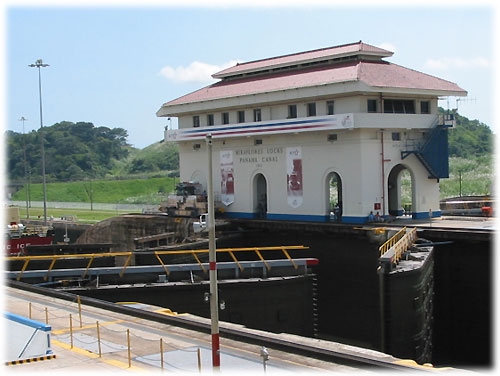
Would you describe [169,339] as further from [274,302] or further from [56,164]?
[56,164]

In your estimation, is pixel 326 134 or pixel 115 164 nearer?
pixel 326 134

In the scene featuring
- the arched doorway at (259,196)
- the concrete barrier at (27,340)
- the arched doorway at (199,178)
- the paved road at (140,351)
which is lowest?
the paved road at (140,351)

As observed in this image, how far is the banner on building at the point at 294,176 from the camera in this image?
4119 cm

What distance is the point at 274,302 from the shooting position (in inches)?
1174

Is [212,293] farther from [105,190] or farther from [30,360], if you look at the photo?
[105,190]

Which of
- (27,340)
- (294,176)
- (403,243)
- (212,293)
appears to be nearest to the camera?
(212,293)

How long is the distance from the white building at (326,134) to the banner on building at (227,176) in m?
0.06

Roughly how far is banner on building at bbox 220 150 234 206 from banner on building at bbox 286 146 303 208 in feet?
16.6

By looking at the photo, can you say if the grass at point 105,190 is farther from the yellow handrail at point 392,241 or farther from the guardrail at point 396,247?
the guardrail at point 396,247

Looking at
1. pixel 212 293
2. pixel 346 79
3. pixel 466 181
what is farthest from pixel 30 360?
pixel 466 181

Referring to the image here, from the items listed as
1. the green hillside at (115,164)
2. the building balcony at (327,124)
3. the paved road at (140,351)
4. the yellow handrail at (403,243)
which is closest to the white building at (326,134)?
the building balcony at (327,124)

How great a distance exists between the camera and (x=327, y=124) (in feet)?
→ 126

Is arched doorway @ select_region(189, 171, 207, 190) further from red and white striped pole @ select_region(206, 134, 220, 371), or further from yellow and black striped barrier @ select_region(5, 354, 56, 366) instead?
red and white striped pole @ select_region(206, 134, 220, 371)

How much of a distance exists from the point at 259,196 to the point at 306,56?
9.04 m
